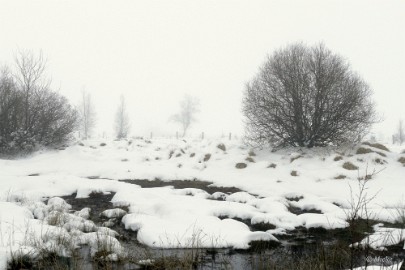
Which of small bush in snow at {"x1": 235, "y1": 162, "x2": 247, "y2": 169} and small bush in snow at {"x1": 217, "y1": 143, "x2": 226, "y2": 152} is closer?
small bush in snow at {"x1": 235, "y1": 162, "x2": 247, "y2": 169}

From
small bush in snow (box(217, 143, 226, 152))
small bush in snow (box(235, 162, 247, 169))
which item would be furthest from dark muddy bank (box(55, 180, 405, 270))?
small bush in snow (box(217, 143, 226, 152))

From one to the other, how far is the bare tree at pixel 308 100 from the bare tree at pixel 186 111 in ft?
111

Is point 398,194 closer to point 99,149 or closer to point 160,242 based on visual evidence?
point 160,242

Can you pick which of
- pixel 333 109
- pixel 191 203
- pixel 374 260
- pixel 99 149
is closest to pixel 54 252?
pixel 191 203

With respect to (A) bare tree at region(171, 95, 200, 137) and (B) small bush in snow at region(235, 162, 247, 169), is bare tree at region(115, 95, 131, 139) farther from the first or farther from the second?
(B) small bush in snow at region(235, 162, 247, 169)

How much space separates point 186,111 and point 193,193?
40.7 metres

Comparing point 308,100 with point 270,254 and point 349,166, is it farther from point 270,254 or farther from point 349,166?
point 270,254

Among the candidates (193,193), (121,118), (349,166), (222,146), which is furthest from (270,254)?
(121,118)

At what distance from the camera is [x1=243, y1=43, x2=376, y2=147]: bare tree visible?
574 inches

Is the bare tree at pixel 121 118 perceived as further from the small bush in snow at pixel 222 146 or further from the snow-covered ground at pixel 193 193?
the small bush in snow at pixel 222 146

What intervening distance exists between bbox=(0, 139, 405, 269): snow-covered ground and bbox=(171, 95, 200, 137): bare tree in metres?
29.2

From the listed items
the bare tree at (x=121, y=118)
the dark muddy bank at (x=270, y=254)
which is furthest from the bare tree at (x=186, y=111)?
the dark muddy bank at (x=270, y=254)

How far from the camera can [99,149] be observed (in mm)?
20969

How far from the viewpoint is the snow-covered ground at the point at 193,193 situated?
550cm
